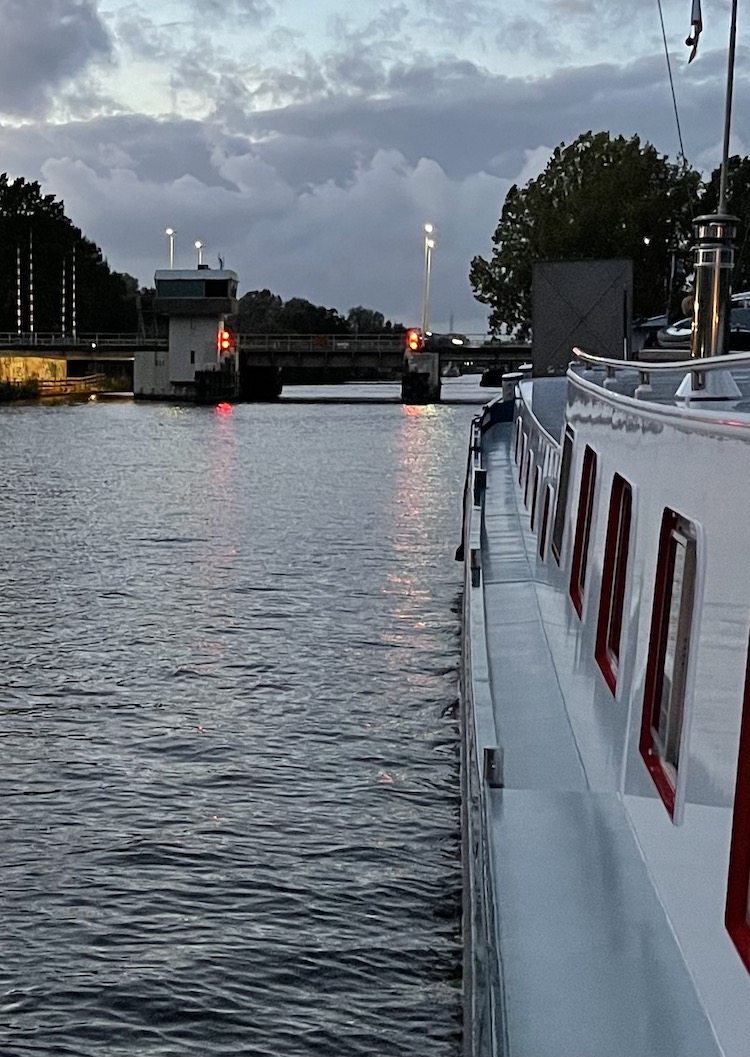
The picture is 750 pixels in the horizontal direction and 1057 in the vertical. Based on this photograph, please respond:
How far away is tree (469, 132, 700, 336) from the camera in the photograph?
80562mm

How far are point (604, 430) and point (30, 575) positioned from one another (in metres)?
11.3

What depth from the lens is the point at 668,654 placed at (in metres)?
4.71

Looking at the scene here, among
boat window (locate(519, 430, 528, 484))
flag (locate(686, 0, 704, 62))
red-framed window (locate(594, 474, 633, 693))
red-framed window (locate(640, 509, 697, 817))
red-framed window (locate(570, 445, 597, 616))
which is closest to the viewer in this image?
red-framed window (locate(640, 509, 697, 817))

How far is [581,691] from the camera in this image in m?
6.50

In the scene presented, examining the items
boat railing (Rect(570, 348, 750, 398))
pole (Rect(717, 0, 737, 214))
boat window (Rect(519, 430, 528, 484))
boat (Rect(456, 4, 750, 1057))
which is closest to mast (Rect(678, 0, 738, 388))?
boat railing (Rect(570, 348, 750, 398))

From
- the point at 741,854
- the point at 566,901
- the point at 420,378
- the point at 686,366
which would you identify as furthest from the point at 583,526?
the point at 420,378

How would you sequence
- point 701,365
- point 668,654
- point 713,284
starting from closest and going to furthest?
point 701,365 → point 668,654 → point 713,284

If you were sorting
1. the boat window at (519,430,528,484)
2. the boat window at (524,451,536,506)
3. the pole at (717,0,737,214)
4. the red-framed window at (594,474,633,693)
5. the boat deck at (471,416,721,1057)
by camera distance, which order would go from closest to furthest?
the boat deck at (471,416,721,1057)
the red-framed window at (594,474,633,693)
the pole at (717,0,737,214)
the boat window at (524,451,536,506)
the boat window at (519,430,528,484)

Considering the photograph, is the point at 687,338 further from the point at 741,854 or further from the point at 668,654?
the point at 741,854

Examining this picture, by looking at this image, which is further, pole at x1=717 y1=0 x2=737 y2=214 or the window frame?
pole at x1=717 y1=0 x2=737 y2=214

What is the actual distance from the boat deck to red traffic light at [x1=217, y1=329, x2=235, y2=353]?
76486 millimetres

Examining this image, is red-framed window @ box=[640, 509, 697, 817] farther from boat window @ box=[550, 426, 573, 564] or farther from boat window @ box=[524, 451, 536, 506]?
boat window @ box=[524, 451, 536, 506]

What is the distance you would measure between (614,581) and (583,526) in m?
1.44

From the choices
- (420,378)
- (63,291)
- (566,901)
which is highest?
(63,291)
